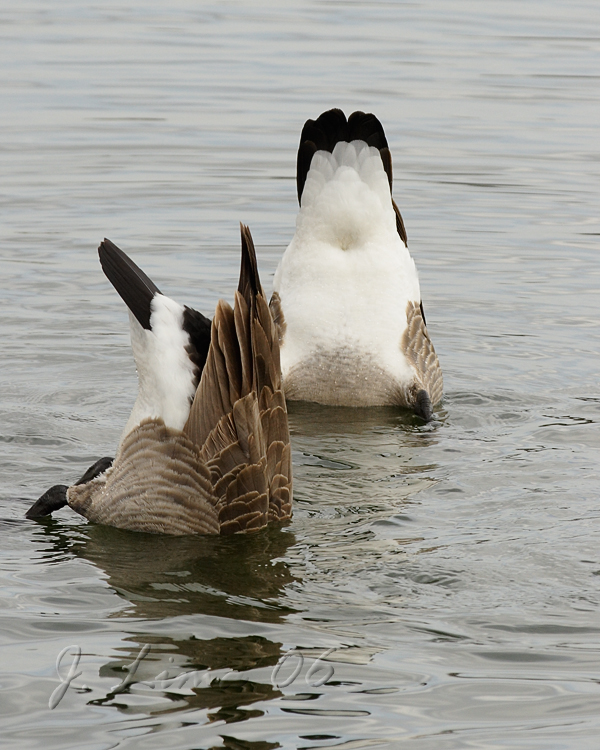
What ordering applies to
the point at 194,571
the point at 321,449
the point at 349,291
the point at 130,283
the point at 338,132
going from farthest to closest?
Result: the point at 349,291
the point at 338,132
the point at 321,449
the point at 130,283
the point at 194,571

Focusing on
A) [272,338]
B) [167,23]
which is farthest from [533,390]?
[167,23]

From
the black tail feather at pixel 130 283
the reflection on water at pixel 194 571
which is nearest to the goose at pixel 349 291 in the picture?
the reflection on water at pixel 194 571

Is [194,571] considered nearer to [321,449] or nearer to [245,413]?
[245,413]

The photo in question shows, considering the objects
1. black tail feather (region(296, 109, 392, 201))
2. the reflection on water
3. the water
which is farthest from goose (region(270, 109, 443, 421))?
the reflection on water

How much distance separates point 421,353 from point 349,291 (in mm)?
733

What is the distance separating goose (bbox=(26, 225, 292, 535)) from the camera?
612cm

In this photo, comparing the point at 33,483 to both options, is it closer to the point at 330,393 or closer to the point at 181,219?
the point at 330,393

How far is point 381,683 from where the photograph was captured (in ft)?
15.8

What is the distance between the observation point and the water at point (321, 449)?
4.73 m

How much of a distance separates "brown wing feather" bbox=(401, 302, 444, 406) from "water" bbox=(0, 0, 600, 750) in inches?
11.6

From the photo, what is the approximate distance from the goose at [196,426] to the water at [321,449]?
15 cm

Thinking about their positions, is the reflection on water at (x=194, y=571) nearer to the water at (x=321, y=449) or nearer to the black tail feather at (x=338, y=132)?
the water at (x=321, y=449)

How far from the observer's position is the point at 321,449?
821cm

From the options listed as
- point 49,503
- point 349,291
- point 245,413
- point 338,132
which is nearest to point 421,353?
point 349,291
